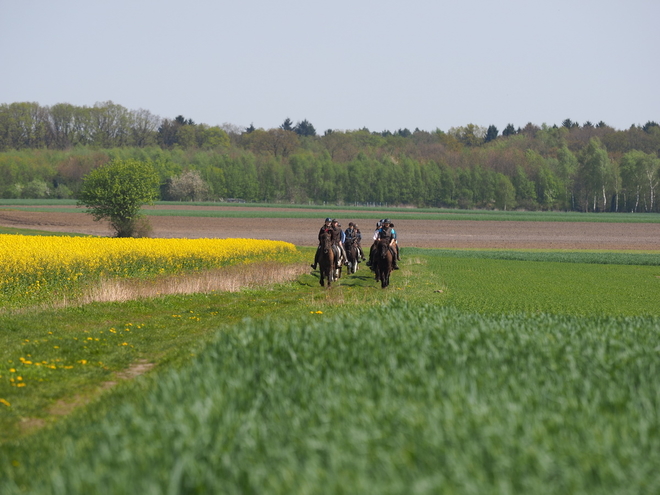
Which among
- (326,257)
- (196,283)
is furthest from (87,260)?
(326,257)

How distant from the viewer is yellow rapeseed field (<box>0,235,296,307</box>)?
74.8 feet

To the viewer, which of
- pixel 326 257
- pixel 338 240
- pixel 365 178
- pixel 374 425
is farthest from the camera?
pixel 365 178

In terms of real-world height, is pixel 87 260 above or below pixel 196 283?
above

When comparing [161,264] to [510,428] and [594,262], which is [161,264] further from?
[594,262]

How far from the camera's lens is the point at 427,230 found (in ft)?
266

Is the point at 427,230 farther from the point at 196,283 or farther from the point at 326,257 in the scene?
the point at 196,283

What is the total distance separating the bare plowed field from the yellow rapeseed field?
95.0 feet

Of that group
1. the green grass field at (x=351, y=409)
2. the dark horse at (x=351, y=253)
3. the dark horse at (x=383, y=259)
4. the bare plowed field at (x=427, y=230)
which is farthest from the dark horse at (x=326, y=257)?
the bare plowed field at (x=427, y=230)

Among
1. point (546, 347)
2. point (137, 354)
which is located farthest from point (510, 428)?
point (137, 354)

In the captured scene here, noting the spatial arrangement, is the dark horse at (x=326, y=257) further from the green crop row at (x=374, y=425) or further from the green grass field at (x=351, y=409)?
the green crop row at (x=374, y=425)

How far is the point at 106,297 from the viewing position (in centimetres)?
2100

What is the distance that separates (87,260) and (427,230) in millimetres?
58361

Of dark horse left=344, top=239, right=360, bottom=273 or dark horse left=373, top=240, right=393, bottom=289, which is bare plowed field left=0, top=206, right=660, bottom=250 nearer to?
dark horse left=344, top=239, right=360, bottom=273

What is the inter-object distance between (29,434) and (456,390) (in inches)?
210
